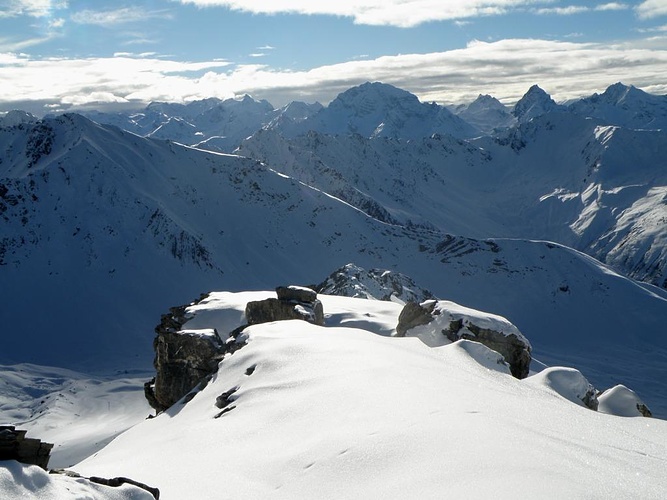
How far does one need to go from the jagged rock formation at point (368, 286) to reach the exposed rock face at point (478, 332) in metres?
41.1

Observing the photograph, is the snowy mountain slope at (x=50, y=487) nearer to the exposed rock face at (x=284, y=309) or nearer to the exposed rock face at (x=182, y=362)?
the exposed rock face at (x=182, y=362)

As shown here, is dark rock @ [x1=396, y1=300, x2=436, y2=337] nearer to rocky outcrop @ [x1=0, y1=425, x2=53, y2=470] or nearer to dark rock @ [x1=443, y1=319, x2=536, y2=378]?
dark rock @ [x1=443, y1=319, x2=536, y2=378]

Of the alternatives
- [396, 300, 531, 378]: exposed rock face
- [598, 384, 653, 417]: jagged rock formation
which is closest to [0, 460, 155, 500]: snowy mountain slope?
[598, 384, 653, 417]: jagged rock formation

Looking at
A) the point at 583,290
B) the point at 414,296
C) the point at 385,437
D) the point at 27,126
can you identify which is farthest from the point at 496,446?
the point at 27,126

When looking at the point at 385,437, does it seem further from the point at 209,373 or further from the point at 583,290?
the point at 583,290

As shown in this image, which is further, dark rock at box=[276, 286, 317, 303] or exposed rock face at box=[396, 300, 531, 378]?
dark rock at box=[276, 286, 317, 303]

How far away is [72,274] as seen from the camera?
119188mm

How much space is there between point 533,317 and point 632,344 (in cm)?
2016

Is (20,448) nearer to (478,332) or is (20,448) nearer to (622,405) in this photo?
(622,405)

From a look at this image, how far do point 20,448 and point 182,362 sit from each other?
16.9 meters

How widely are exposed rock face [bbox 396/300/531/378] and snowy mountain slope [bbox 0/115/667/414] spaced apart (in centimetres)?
7378

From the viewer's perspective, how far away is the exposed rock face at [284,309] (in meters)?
34.9

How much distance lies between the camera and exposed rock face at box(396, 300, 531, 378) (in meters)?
29.7

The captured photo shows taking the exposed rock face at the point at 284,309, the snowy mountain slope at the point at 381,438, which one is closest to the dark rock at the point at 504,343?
the snowy mountain slope at the point at 381,438
